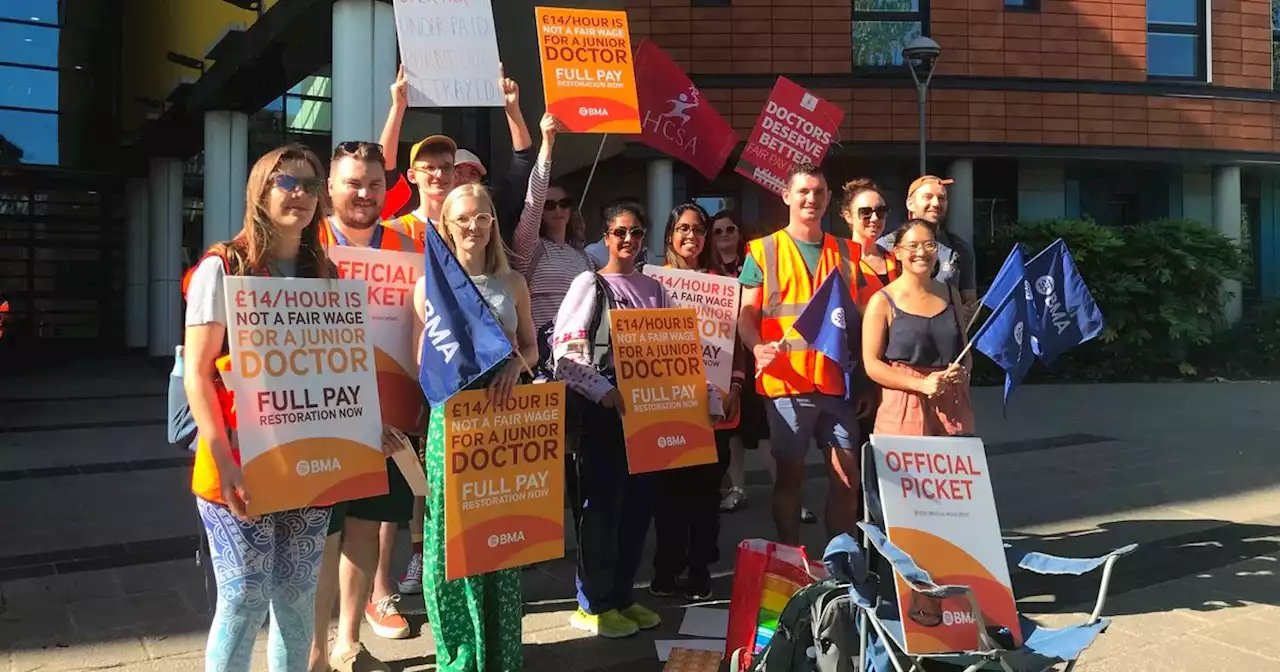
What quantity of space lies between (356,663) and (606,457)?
4.28 feet

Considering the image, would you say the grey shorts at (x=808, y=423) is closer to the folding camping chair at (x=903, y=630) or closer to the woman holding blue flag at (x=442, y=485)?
the folding camping chair at (x=903, y=630)

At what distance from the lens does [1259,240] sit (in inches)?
720

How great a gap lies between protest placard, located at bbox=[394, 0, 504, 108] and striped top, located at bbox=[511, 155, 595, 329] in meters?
0.57

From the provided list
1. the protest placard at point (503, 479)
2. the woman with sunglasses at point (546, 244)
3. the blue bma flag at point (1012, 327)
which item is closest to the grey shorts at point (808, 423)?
the blue bma flag at point (1012, 327)

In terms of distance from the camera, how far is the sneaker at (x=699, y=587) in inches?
189

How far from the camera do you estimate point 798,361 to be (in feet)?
14.8

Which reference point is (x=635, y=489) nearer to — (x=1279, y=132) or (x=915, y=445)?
(x=915, y=445)

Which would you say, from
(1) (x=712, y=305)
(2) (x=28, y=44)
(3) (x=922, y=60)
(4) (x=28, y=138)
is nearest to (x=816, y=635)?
(1) (x=712, y=305)

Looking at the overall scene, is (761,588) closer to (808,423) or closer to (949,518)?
(949,518)

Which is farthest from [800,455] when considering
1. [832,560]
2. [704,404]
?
[832,560]

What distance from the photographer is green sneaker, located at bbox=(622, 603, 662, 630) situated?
4.35 m

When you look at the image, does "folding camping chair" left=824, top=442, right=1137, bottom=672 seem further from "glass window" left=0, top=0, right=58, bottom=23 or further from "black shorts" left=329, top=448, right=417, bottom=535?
"glass window" left=0, top=0, right=58, bottom=23

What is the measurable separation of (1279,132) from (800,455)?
16.1m

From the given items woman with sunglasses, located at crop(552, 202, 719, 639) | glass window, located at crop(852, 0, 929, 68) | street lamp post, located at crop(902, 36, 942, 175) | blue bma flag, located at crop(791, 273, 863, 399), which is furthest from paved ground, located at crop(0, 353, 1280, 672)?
glass window, located at crop(852, 0, 929, 68)
